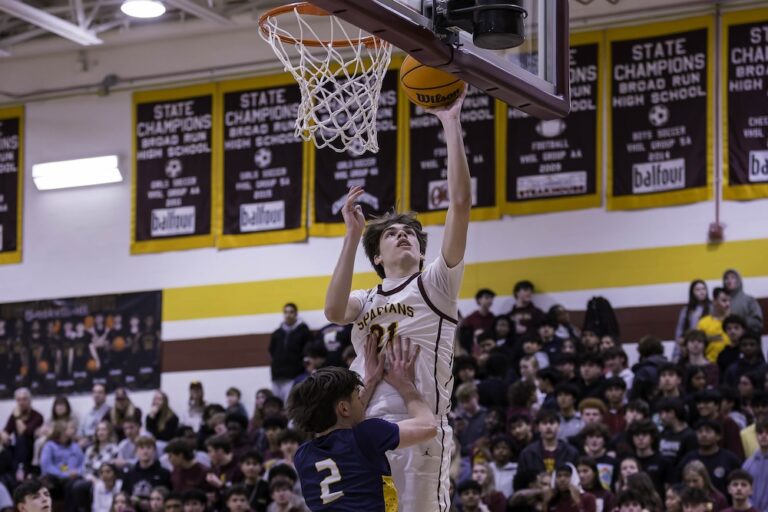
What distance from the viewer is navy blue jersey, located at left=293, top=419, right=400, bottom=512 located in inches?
224

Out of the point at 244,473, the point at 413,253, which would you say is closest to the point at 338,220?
the point at 244,473

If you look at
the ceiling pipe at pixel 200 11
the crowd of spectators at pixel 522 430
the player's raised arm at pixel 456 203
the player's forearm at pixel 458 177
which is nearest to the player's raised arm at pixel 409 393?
the player's raised arm at pixel 456 203

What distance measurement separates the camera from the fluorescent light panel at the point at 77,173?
67.0 feet

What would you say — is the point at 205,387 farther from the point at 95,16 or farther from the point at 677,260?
the point at 677,260

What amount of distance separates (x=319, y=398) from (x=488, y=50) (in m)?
2.30

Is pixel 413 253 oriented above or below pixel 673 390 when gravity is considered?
above

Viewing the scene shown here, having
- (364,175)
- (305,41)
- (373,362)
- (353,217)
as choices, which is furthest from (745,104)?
(373,362)

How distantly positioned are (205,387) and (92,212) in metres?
3.53

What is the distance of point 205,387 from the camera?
63.6ft

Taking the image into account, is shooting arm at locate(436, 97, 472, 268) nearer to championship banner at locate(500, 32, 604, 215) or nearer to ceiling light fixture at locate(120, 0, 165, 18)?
ceiling light fixture at locate(120, 0, 165, 18)

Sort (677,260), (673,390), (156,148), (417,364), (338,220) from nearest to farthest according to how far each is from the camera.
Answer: (417,364) < (673,390) < (677,260) < (338,220) < (156,148)

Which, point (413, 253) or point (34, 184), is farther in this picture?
point (34, 184)

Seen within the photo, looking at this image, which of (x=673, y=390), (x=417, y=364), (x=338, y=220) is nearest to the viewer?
(x=417, y=364)

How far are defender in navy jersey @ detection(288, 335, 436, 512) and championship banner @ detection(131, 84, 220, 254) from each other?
46.2ft
